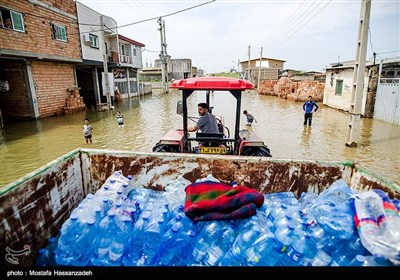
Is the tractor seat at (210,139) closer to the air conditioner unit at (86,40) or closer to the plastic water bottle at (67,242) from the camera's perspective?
the plastic water bottle at (67,242)

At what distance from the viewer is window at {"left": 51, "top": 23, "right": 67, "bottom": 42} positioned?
611 inches

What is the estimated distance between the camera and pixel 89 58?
19.8 meters

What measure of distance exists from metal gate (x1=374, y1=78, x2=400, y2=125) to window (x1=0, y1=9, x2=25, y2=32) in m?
20.6

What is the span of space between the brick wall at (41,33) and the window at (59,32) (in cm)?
25

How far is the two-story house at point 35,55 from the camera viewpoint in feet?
41.1

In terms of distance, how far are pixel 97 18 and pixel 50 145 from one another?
1627 cm

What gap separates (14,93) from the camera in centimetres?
1420

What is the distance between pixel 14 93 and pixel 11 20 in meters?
4.14

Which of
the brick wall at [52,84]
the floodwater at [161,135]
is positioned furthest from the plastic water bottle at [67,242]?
the brick wall at [52,84]

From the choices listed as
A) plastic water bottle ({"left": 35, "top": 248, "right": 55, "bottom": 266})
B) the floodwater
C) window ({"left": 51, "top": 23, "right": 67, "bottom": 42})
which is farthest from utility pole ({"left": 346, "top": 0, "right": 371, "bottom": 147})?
window ({"left": 51, "top": 23, "right": 67, "bottom": 42})

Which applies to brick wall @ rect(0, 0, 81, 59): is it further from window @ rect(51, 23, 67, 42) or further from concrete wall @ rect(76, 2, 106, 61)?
concrete wall @ rect(76, 2, 106, 61)

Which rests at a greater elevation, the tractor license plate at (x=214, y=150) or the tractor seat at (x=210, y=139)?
the tractor seat at (x=210, y=139)
